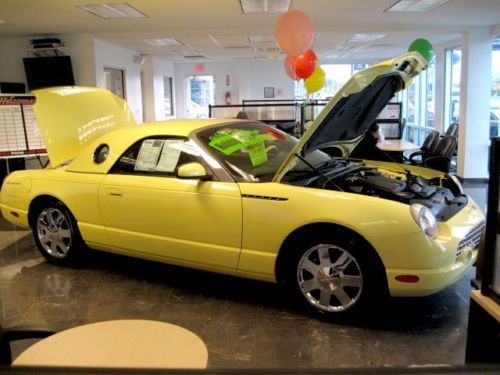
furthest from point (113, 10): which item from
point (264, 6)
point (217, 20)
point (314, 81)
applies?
point (314, 81)

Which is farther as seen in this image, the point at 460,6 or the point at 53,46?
the point at 53,46

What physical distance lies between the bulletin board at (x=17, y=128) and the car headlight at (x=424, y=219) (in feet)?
15.5

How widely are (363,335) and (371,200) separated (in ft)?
2.75

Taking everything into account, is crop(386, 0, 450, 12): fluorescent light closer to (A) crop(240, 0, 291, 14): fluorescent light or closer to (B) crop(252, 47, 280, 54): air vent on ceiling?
(A) crop(240, 0, 291, 14): fluorescent light

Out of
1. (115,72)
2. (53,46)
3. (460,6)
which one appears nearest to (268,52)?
(115,72)

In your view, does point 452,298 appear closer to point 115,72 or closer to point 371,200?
point 371,200

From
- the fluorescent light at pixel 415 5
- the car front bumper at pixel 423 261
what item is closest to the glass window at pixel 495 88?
the fluorescent light at pixel 415 5

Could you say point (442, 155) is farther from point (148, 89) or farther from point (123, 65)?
point (148, 89)

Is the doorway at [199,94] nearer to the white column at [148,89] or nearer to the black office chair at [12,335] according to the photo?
the white column at [148,89]

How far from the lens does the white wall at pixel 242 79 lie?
17.3m

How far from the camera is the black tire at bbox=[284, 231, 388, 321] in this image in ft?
9.80

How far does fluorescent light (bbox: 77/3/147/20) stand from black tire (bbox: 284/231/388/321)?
471 cm

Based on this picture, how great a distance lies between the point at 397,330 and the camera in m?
3.04

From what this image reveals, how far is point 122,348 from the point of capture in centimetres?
153
